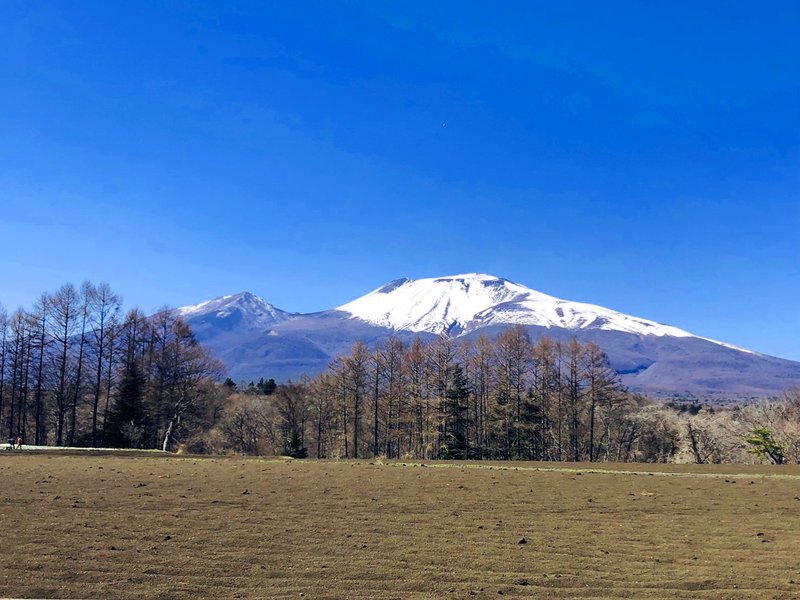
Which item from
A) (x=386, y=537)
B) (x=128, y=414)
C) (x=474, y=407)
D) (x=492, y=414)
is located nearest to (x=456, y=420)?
(x=492, y=414)

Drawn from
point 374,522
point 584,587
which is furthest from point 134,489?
point 584,587

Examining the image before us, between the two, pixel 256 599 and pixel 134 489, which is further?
pixel 134 489

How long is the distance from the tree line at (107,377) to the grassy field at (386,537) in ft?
99.1

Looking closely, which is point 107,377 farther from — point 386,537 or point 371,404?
point 386,537

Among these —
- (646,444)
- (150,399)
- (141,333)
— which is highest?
(141,333)

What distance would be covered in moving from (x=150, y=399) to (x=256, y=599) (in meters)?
48.6

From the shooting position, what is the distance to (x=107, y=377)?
174ft

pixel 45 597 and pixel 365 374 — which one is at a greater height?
pixel 365 374

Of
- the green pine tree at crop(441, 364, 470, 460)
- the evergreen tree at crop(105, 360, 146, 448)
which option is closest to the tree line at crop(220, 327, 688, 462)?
the green pine tree at crop(441, 364, 470, 460)

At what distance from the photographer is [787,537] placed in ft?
45.9

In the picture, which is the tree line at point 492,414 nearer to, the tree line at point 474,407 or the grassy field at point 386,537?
the tree line at point 474,407

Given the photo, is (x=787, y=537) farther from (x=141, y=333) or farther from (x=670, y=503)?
(x=141, y=333)

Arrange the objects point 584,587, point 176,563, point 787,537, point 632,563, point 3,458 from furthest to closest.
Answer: point 3,458
point 787,537
point 632,563
point 176,563
point 584,587

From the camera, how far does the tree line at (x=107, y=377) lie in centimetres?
4997
